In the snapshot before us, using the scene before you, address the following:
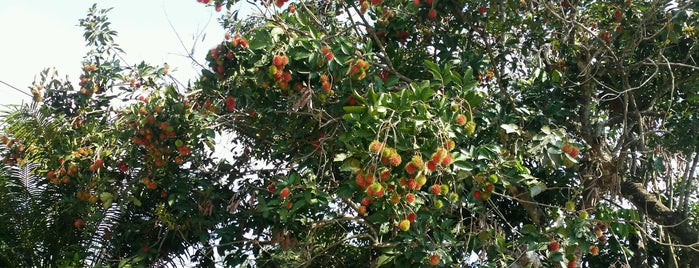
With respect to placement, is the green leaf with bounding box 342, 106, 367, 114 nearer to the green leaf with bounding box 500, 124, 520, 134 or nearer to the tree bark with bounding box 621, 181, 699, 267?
the green leaf with bounding box 500, 124, 520, 134

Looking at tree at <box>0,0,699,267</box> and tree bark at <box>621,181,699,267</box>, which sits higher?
tree at <box>0,0,699,267</box>

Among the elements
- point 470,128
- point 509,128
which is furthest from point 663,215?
point 470,128

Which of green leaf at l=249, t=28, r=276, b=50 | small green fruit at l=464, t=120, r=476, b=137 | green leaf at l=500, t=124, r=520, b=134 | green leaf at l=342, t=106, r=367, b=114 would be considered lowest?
small green fruit at l=464, t=120, r=476, b=137

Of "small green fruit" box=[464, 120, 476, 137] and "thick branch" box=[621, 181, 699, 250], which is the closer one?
"small green fruit" box=[464, 120, 476, 137]

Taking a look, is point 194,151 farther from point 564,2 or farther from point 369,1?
point 564,2

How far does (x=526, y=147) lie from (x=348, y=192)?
1088 millimetres

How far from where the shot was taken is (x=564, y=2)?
175 inches

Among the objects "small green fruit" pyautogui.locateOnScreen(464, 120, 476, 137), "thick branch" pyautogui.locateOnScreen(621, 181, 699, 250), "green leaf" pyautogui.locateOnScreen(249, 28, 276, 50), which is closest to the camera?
"small green fruit" pyautogui.locateOnScreen(464, 120, 476, 137)

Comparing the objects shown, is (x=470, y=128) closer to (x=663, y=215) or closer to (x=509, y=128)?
(x=509, y=128)

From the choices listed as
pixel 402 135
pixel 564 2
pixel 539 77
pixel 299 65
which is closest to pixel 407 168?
pixel 402 135

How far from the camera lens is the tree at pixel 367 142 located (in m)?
3.53

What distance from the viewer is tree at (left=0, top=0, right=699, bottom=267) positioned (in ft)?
11.6

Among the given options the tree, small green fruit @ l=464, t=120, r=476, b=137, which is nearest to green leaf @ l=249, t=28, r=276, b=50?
the tree

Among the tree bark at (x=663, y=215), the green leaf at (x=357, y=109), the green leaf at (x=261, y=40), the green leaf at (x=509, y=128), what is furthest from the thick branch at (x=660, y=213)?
the green leaf at (x=261, y=40)
